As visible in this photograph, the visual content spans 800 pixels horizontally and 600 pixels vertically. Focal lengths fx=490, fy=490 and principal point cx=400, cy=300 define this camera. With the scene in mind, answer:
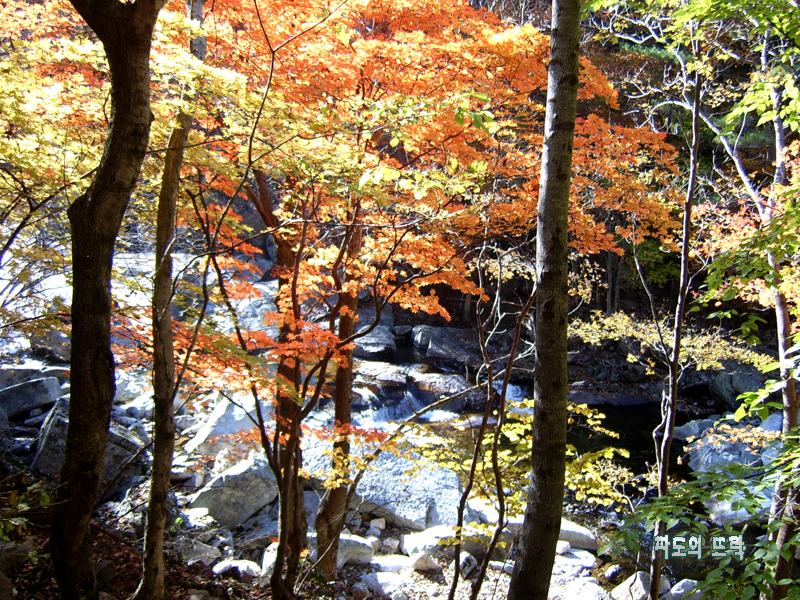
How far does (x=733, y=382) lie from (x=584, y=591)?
1080cm

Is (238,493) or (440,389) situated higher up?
(440,389)

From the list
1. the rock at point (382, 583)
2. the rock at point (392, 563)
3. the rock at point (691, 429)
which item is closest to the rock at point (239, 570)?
the rock at point (382, 583)

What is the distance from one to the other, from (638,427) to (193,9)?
45.4 feet

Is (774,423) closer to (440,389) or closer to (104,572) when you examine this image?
(440,389)

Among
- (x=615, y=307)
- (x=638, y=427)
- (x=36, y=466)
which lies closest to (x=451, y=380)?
(x=638, y=427)

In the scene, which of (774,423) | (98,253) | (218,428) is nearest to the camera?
(98,253)

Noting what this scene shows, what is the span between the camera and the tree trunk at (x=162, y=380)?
10.5ft

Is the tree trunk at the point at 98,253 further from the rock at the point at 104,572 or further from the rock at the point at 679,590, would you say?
the rock at the point at 679,590

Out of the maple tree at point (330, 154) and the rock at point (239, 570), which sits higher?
the maple tree at point (330, 154)

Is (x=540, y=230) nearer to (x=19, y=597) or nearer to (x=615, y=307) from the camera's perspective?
(x=19, y=597)

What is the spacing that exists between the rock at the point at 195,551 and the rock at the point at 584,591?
4522mm

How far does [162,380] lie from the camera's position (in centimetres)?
328

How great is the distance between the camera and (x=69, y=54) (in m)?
3.04

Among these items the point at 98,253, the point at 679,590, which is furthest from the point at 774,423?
the point at 98,253
